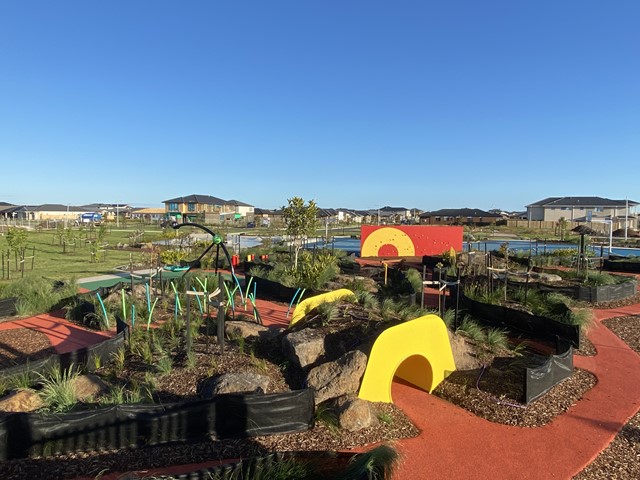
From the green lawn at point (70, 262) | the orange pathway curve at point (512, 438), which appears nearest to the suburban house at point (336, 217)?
the green lawn at point (70, 262)

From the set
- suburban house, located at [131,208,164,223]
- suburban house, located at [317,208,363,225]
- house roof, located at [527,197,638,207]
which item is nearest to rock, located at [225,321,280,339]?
suburban house, located at [317,208,363,225]

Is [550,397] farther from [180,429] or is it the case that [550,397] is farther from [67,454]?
[67,454]

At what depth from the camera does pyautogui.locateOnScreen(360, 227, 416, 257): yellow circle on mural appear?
28984mm

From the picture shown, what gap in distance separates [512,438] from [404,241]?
2275 centimetres

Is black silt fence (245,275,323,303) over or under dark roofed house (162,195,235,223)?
under

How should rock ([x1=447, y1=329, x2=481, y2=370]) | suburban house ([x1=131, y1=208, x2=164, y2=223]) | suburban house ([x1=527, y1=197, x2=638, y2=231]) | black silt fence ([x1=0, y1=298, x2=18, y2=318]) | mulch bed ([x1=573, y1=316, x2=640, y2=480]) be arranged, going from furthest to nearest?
1. suburban house ([x1=131, y1=208, x2=164, y2=223])
2. suburban house ([x1=527, y1=197, x2=638, y2=231])
3. black silt fence ([x1=0, y1=298, x2=18, y2=318])
4. rock ([x1=447, y1=329, x2=481, y2=370])
5. mulch bed ([x1=573, y1=316, x2=640, y2=480])

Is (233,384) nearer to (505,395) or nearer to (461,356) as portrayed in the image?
(505,395)

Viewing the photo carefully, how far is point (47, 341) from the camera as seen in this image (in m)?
10.4

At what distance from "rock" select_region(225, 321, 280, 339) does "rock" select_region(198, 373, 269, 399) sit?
202 centimetres

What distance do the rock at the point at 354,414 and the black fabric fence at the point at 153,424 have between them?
469 millimetres

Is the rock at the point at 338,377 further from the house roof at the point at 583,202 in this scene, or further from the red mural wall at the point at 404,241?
the house roof at the point at 583,202

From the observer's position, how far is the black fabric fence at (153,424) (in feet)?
17.4

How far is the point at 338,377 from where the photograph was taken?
737 cm

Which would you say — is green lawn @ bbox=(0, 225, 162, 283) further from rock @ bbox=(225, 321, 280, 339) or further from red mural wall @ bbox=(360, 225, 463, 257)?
red mural wall @ bbox=(360, 225, 463, 257)
